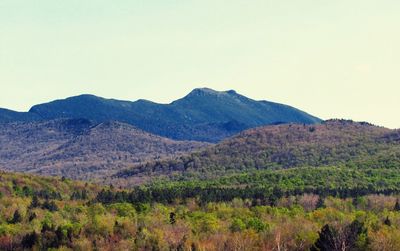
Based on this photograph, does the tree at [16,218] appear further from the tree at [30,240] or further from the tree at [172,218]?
the tree at [172,218]

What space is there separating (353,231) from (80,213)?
9319 centimetres

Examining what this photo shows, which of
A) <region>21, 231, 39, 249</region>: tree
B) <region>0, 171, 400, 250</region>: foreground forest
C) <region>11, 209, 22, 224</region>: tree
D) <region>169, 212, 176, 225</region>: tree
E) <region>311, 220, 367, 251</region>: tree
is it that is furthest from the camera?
<region>11, 209, 22, 224</region>: tree

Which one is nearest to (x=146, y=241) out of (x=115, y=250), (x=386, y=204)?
(x=115, y=250)

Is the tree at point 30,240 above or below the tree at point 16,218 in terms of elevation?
below

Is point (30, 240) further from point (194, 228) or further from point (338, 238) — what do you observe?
point (338, 238)

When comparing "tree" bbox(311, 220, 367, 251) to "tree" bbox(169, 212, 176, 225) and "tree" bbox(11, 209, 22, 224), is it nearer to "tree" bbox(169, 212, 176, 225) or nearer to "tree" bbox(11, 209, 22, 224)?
"tree" bbox(169, 212, 176, 225)

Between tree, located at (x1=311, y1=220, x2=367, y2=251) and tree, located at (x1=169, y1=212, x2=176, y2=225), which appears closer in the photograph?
tree, located at (x1=311, y1=220, x2=367, y2=251)

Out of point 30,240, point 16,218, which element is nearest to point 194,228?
point 30,240

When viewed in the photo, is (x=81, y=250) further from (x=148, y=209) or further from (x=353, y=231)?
(x=353, y=231)

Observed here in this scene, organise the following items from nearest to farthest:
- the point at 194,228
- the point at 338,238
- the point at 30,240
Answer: the point at 338,238
the point at 30,240
the point at 194,228

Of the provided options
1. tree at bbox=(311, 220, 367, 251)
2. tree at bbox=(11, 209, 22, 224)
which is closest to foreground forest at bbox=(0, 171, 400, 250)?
tree at bbox=(11, 209, 22, 224)

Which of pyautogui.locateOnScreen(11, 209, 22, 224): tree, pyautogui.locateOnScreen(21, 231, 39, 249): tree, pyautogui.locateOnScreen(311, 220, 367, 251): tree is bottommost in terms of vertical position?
pyautogui.locateOnScreen(21, 231, 39, 249): tree

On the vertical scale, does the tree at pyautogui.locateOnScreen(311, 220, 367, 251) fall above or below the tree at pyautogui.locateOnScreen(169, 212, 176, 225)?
above

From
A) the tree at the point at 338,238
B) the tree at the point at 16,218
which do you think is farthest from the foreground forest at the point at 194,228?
Result: the tree at the point at 338,238
